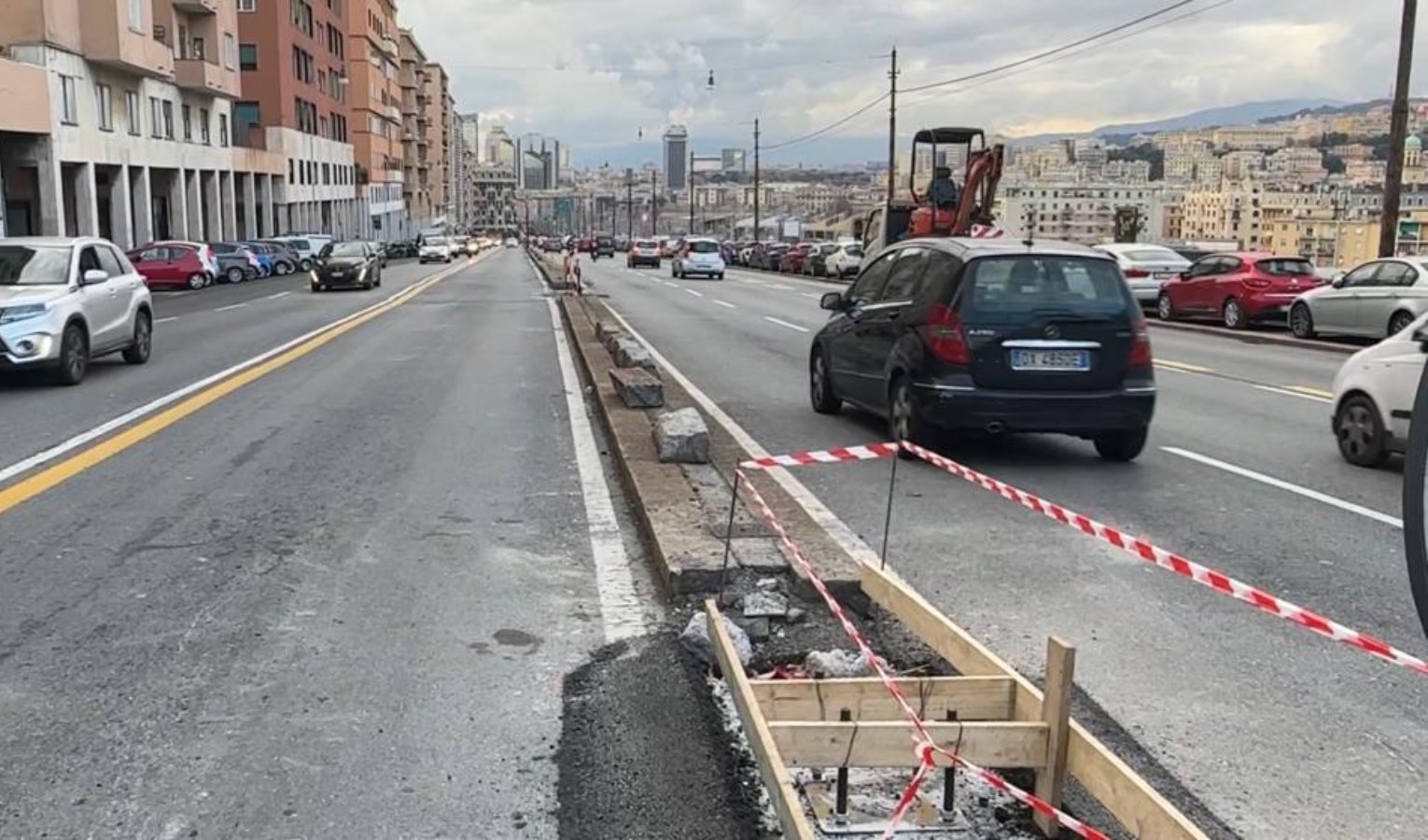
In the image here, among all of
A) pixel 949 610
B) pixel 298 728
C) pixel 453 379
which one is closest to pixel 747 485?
pixel 949 610

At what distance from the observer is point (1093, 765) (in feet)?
11.8

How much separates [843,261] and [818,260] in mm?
4818

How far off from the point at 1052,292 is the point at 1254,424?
140 inches

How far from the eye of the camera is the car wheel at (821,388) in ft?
39.1

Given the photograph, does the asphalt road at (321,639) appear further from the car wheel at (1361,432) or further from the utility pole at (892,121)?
the utility pole at (892,121)

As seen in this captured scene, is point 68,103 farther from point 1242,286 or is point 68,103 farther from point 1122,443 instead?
point 1122,443

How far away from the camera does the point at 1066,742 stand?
146 inches

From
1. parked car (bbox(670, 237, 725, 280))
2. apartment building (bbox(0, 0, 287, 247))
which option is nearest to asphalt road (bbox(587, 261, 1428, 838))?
parked car (bbox(670, 237, 725, 280))

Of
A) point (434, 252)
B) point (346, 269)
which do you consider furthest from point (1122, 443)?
point (434, 252)

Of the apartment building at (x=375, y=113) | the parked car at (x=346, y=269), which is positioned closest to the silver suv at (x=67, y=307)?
the parked car at (x=346, y=269)

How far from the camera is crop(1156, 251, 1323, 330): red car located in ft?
77.4

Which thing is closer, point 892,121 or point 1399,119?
point 1399,119

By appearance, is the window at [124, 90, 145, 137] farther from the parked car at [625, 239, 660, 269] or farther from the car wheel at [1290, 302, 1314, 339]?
the car wheel at [1290, 302, 1314, 339]

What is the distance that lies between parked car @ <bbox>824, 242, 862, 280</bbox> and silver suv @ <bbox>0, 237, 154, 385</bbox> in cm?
3116
